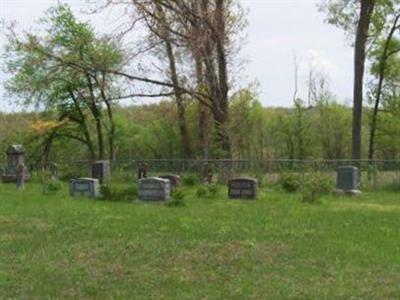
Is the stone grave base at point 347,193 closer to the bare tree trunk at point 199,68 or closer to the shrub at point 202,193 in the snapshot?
the shrub at point 202,193

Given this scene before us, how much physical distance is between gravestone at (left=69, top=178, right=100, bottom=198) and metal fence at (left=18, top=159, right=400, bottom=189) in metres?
8.04

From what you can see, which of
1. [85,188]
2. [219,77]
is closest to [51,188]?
[85,188]

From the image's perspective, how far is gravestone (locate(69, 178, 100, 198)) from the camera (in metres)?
21.9

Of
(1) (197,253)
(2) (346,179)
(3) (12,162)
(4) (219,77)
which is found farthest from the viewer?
(4) (219,77)

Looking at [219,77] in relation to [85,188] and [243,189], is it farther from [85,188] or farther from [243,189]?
[85,188]

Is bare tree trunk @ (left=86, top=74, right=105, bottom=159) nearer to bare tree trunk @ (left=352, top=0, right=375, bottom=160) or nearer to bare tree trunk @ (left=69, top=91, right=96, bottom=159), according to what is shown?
bare tree trunk @ (left=69, top=91, right=96, bottom=159)

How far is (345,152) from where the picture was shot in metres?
61.8

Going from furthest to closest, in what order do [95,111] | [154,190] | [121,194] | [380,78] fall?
[380,78], [95,111], [121,194], [154,190]

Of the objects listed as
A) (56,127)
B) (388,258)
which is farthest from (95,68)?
(388,258)

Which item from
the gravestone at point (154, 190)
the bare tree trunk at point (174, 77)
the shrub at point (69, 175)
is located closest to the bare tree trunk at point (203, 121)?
the bare tree trunk at point (174, 77)

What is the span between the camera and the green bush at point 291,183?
24984 mm

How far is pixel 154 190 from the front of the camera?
1992cm

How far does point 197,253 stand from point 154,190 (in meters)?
9.16

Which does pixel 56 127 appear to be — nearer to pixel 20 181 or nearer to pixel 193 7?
pixel 193 7
